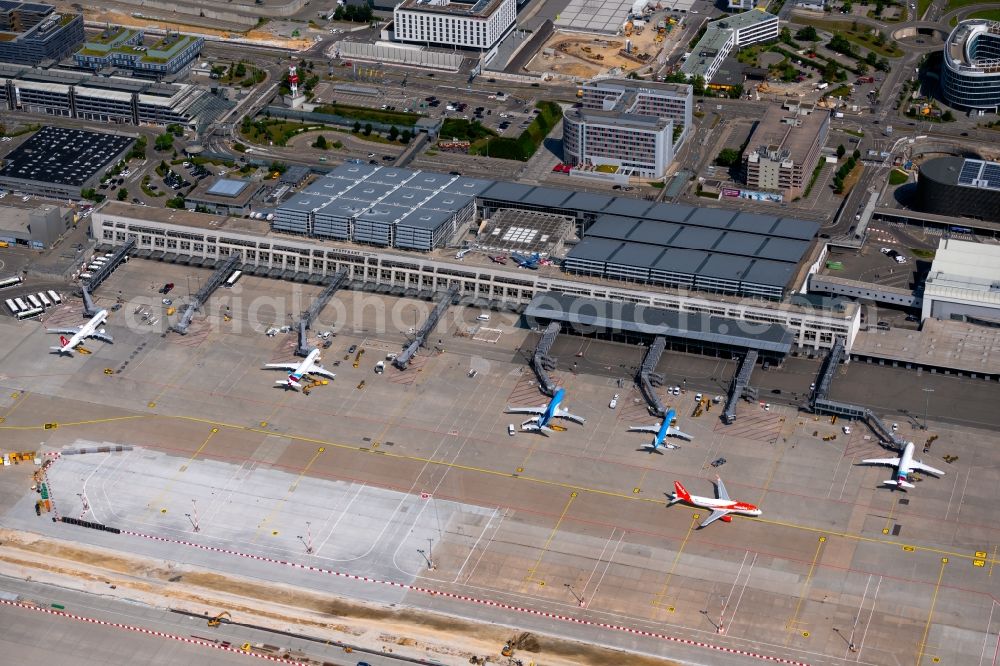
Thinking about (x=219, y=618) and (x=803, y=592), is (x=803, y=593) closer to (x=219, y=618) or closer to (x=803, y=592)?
(x=803, y=592)

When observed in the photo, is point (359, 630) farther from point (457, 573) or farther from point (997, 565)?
point (997, 565)

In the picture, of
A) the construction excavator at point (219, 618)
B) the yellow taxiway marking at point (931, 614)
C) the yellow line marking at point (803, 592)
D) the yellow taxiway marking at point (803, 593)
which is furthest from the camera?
the construction excavator at point (219, 618)

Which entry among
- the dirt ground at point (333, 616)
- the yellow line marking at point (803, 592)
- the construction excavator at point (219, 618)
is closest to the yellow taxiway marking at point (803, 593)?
the yellow line marking at point (803, 592)

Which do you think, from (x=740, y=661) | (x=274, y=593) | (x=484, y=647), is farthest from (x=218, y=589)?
(x=740, y=661)

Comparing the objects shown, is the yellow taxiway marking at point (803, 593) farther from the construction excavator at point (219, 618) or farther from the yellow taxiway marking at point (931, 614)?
the construction excavator at point (219, 618)

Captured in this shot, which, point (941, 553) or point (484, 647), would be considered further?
point (941, 553)
